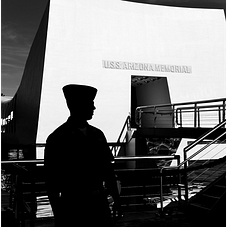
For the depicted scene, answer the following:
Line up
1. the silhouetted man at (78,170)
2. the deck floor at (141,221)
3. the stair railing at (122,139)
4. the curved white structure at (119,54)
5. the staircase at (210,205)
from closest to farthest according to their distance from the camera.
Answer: the silhouetted man at (78,170), the deck floor at (141,221), the staircase at (210,205), the curved white structure at (119,54), the stair railing at (122,139)

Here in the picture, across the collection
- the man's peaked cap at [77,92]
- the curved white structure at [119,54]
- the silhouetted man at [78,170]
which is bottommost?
the silhouetted man at [78,170]

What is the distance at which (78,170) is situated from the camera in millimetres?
2113

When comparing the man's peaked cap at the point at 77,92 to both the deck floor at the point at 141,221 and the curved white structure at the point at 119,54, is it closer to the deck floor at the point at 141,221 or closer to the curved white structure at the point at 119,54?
the deck floor at the point at 141,221

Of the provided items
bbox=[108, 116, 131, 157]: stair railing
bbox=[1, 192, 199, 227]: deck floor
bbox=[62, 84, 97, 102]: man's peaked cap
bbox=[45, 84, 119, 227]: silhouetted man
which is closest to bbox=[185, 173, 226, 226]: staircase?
bbox=[1, 192, 199, 227]: deck floor

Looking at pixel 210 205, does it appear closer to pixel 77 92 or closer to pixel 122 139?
pixel 77 92

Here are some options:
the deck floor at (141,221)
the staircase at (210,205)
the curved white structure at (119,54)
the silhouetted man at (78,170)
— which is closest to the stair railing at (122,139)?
the curved white structure at (119,54)

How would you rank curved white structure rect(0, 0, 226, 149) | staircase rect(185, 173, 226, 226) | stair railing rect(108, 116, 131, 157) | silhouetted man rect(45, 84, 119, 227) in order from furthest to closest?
stair railing rect(108, 116, 131, 157) < curved white structure rect(0, 0, 226, 149) < staircase rect(185, 173, 226, 226) < silhouetted man rect(45, 84, 119, 227)

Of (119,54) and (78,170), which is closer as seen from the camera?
→ (78,170)

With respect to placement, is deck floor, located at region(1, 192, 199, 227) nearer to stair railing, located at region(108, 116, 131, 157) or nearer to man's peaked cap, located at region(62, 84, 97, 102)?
man's peaked cap, located at region(62, 84, 97, 102)

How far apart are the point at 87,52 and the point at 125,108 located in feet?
10.5

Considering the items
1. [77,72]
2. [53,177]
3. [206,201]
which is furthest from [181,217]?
[77,72]

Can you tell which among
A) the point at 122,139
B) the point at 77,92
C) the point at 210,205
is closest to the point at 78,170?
the point at 77,92

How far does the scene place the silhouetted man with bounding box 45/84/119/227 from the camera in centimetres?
207

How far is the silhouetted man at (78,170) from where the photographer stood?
2.07 metres
